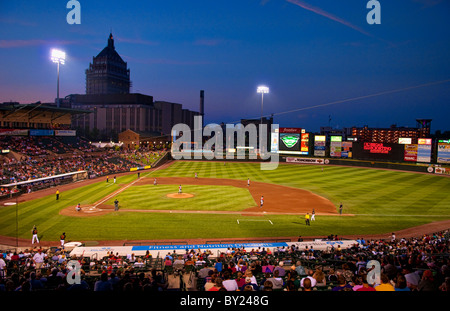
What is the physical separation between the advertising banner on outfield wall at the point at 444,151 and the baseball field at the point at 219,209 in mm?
13771

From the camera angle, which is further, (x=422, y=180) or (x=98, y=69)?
(x=98, y=69)

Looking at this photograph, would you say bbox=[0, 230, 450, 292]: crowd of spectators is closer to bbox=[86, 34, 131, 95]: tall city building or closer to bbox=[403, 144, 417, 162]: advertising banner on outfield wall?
bbox=[403, 144, 417, 162]: advertising banner on outfield wall

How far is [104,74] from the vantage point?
6526 inches

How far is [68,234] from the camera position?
2239 cm

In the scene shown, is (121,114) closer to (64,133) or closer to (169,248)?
(64,133)

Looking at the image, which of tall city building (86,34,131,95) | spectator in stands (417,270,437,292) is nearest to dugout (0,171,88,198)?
spectator in stands (417,270,437,292)

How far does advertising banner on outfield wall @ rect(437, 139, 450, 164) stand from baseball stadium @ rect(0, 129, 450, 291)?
6.59m

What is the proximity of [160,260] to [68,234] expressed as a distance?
416 inches

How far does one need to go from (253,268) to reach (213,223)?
14.4 m

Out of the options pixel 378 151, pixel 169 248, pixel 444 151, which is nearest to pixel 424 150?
pixel 444 151

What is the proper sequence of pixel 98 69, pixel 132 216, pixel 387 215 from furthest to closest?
pixel 98 69
pixel 387 215
pixel 132 216

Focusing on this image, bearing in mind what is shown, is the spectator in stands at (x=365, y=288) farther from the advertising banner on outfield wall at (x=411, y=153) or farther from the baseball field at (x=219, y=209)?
the advertising banner on outfield wall at (x=411, y=153)
